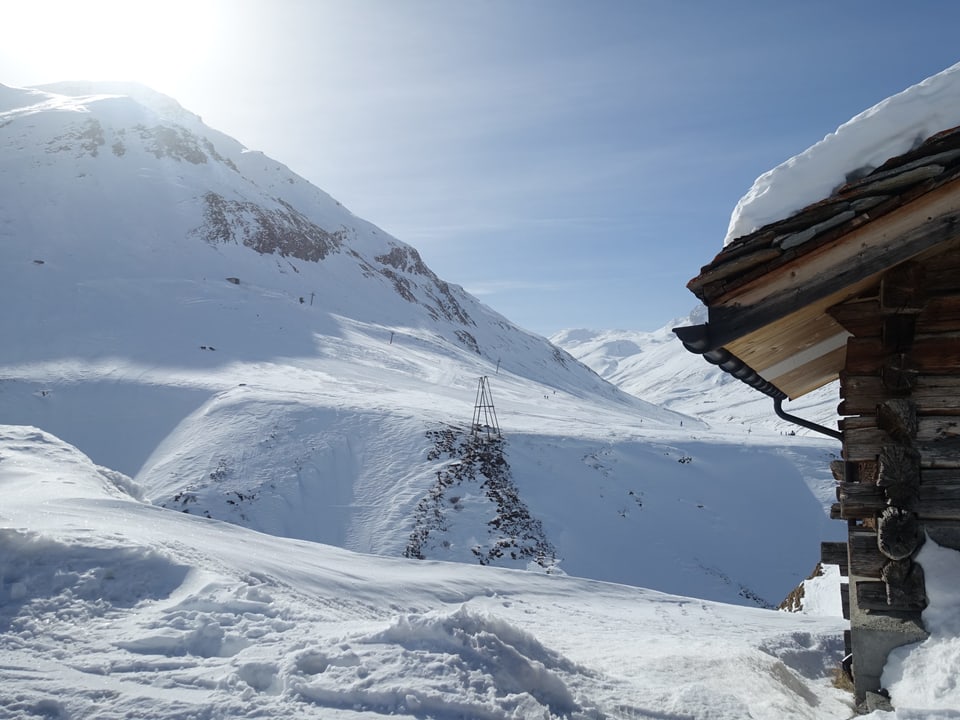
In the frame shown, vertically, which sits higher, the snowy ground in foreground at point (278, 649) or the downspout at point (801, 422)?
the downspout at point (801, 422)

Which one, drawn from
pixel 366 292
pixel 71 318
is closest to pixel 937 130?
pixel 71 318

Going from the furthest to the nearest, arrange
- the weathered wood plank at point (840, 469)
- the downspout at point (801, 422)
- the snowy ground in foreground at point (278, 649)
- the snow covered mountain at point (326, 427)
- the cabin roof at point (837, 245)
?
1. the snow covered mountain at point (326, 427)
2. the downspout at point (801, 422)
3. the weathered wood plank at point (840, 469)
4. the snowy ground in foreground at point (278, 649)
5. the cabin roof at point (837, 245)

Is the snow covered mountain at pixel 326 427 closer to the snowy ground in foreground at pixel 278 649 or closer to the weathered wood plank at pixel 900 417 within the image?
the snowy ground in foreground at pixel 278 649

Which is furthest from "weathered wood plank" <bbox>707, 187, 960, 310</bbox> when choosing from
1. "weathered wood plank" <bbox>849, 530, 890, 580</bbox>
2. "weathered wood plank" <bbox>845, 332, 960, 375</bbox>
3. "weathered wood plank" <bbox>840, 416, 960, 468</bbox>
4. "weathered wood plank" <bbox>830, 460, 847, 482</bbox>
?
"weathered wood plank" <bbox>849, 530, 890, 580</bbox>

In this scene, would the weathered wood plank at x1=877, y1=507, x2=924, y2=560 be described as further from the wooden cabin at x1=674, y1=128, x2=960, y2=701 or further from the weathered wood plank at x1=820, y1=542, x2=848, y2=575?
the weathered wood plank at x1=820, y1=542, x2=848, y2=575

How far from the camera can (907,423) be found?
13.2 feet

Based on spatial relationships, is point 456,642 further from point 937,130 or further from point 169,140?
point 169,140

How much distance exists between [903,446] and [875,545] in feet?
2.21

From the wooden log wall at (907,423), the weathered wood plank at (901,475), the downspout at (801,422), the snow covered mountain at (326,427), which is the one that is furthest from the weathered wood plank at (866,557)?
the snow covered mountain at (326,427)

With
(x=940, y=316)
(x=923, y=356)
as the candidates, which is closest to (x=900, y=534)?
(x=923, y=356)

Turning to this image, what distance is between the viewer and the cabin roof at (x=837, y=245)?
354 centimetres

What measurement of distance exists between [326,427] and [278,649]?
17736 millimetres

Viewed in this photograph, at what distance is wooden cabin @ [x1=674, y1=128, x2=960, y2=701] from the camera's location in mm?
3633

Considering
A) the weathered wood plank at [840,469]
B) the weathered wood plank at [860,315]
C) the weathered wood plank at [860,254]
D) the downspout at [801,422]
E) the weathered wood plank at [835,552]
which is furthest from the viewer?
the downspout at [801,422]
